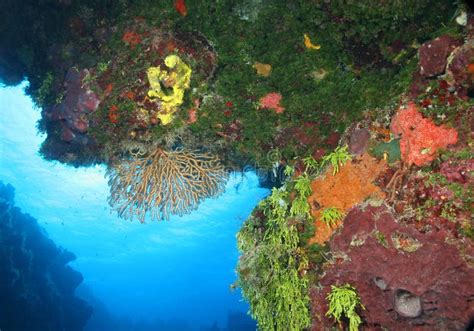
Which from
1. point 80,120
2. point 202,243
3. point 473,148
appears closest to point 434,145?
point 473,148

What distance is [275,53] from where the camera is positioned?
7145mm

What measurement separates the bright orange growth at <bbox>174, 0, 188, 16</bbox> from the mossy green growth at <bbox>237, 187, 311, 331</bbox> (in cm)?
463

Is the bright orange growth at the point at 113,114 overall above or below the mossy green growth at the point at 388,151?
above

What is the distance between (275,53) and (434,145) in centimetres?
362

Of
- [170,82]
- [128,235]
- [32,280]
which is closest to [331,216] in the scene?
[170,82]

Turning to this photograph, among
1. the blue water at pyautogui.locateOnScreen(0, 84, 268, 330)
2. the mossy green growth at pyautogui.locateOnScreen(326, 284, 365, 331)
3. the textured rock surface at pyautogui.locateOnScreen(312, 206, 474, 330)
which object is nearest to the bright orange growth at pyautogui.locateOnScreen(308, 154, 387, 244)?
the textured rock surface at pyautogui.locateOnScreen(312, 206, 474, 330)

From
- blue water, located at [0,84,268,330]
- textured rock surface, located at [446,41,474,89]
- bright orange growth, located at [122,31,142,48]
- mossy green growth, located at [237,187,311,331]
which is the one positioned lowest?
mossy green growth, located at [237,187,311,331]

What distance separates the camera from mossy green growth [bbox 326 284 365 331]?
19.3 feet

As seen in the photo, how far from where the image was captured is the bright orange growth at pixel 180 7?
303 inches

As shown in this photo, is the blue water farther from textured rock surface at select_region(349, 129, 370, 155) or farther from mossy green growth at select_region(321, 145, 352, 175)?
textured rock surface at select_region(349, 129, 370, 155)

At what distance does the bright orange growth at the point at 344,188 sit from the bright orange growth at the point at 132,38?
5.05m

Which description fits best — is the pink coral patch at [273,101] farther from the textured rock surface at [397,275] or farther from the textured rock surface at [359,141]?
the textured rock surface at [397,275]

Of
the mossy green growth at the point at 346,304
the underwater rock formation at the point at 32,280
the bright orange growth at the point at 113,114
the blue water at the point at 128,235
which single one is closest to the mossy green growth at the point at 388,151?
the mossy green growth at the point at 346,304

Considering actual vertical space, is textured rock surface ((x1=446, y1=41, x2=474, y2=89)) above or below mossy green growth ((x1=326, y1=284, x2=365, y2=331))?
above
